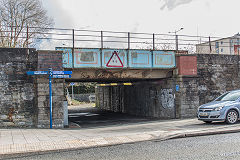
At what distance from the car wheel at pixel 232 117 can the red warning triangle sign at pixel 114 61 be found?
699 cm

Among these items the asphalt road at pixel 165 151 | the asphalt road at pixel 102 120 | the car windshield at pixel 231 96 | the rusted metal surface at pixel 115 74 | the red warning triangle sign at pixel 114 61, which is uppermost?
the red warning triangle sign at pixel 114 61

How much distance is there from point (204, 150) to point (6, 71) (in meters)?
11.0

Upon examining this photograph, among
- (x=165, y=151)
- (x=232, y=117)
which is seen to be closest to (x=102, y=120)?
(x=232, y=117)

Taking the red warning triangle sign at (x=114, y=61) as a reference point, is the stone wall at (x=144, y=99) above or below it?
below

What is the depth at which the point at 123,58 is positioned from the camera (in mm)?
→ 16766

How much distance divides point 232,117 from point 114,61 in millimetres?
7393

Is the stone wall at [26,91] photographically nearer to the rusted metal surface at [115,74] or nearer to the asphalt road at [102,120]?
the rusted metal surface at [115,74]

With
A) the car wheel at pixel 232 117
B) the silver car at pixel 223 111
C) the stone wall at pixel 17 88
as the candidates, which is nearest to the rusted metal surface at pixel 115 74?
the stone wall at pixel 17 88

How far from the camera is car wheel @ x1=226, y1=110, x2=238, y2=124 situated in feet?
40.6

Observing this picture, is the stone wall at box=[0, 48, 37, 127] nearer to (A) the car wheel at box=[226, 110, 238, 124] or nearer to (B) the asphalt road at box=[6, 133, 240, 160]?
(B) the asphalt road at box=[6, 133, 240, 160]

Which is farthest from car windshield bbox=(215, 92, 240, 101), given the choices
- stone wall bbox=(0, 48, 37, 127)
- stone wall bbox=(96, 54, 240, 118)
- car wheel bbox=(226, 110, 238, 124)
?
stone wall bbox=(0, 48, 37, 127)

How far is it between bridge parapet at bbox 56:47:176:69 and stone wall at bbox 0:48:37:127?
77.6 inches

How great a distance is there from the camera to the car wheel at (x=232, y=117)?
40.6 ft

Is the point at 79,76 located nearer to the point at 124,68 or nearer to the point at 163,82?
the point at 124,68
